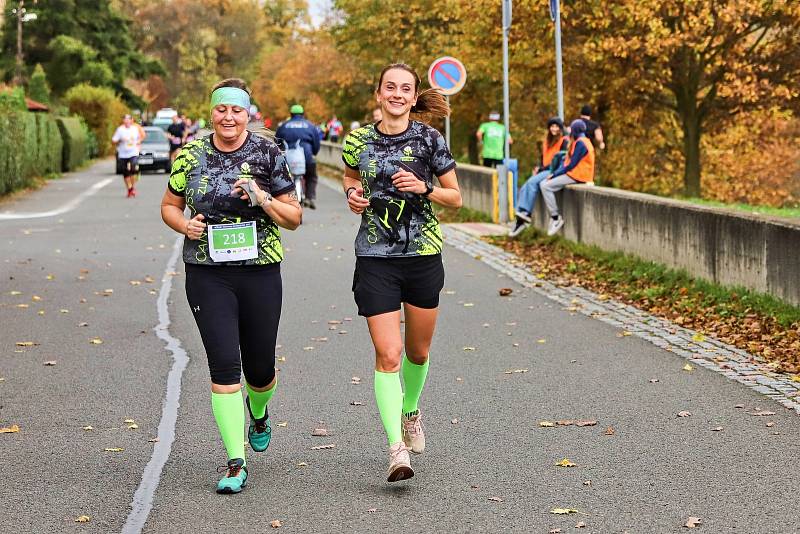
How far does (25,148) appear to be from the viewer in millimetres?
34031

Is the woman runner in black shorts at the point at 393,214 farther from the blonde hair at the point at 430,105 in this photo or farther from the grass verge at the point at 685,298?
the grass verge at the point at 685,298

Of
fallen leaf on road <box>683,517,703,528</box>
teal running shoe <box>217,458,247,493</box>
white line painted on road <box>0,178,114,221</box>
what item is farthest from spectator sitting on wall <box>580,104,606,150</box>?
fallen leaf on road <box>683,517,703,528</box>

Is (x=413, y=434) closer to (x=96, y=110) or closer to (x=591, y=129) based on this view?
(x=591, y=129)

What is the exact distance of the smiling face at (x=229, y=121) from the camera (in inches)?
235

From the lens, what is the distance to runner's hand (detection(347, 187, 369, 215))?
602 centimetres

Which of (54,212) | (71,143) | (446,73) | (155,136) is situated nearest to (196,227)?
(446,73)

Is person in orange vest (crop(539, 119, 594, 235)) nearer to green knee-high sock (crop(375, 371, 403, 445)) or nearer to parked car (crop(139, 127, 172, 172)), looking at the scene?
green knee-high sock (crop(375, 371, 403, 445))

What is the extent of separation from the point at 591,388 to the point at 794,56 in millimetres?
28139

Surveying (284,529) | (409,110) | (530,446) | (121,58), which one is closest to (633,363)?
(530,446)

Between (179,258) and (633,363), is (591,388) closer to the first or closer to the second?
(633,363)

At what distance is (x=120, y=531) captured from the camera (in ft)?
17.5

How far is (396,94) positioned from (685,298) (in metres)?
6.84

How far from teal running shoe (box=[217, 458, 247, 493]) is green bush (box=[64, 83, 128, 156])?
190ft

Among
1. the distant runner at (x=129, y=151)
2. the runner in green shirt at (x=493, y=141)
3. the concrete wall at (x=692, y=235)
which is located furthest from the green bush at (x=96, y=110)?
the concrete wall at (x=692, y=235)
